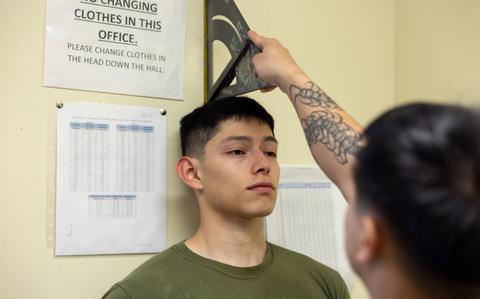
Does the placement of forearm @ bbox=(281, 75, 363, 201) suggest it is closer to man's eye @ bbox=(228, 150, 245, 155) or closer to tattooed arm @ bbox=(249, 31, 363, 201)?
tattooed arm @ bbox=(249, 31, 363, 201)

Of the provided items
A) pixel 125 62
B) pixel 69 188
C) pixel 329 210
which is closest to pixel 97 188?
pixel 69 188

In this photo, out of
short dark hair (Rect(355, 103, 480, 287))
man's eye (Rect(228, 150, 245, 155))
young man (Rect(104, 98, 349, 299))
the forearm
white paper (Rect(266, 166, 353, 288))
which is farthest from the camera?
white paper (Rect(266, 166, 353, 288))

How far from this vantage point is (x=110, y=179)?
1429mm

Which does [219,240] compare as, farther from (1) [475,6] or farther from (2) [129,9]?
(1) [475,6]

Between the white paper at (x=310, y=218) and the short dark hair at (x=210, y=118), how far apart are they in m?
0.30

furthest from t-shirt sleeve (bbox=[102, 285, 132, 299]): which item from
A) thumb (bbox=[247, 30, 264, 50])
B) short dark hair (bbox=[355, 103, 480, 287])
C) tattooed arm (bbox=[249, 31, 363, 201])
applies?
short dark hair (bbox=[355, 103, 480, 287])

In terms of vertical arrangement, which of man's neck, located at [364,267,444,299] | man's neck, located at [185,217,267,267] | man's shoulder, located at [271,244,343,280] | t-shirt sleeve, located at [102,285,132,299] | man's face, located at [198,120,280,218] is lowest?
t-shirt sleeve, located at [102,285,132,299]

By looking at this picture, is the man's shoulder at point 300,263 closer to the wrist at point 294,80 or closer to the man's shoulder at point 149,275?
the man's shoulder at point 149,275

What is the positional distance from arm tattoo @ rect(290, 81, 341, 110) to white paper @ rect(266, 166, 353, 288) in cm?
59

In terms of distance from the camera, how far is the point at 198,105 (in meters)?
1.59

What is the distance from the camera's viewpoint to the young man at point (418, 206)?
0.54 meters

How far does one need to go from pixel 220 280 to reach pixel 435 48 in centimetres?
119

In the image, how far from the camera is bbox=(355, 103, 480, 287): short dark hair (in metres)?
0.54

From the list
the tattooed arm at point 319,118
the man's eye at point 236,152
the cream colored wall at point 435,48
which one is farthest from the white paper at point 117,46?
the cream colored wall at point 435,48
